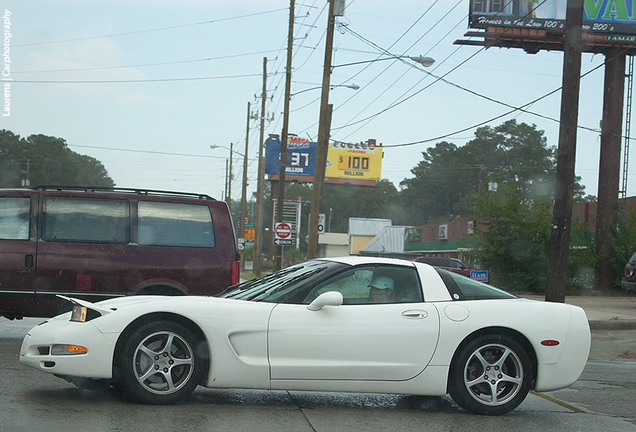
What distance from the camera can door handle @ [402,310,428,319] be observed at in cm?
541

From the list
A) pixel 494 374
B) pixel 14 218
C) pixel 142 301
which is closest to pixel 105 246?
pixel 14 218

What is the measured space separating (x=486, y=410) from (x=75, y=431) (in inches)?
124

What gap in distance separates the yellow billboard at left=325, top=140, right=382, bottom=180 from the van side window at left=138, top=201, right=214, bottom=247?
155 feet

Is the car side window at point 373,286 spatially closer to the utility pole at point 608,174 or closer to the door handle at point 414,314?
the door handle at point 414,314

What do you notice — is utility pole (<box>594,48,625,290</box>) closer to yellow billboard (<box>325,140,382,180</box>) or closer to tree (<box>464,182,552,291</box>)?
tree (<box>464,182,552,291</box>)

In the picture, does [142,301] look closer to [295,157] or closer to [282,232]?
[282,232]

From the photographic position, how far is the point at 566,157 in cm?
1275

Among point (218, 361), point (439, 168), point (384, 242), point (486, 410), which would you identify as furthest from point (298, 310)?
point (439, 168)

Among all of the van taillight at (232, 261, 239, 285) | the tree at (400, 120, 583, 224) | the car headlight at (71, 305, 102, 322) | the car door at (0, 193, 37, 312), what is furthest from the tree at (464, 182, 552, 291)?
the tree at (400, 120, 583, 224)

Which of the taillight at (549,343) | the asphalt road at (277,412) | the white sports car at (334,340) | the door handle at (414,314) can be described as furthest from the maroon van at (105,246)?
the taillight at (549,343)

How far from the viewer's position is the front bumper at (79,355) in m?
4.94

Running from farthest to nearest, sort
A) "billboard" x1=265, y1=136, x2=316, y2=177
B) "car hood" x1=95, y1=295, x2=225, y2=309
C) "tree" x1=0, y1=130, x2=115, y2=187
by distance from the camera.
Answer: "tree" x1=0, y1=130, x2=115, y2=187 < "billboard" x1=265, y1=136, x2=316, y2=177 < "car hood" x1=95, y1=295, x2=225, y2=309

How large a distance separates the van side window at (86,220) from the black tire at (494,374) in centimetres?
494

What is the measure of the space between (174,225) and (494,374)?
4.86 meters
